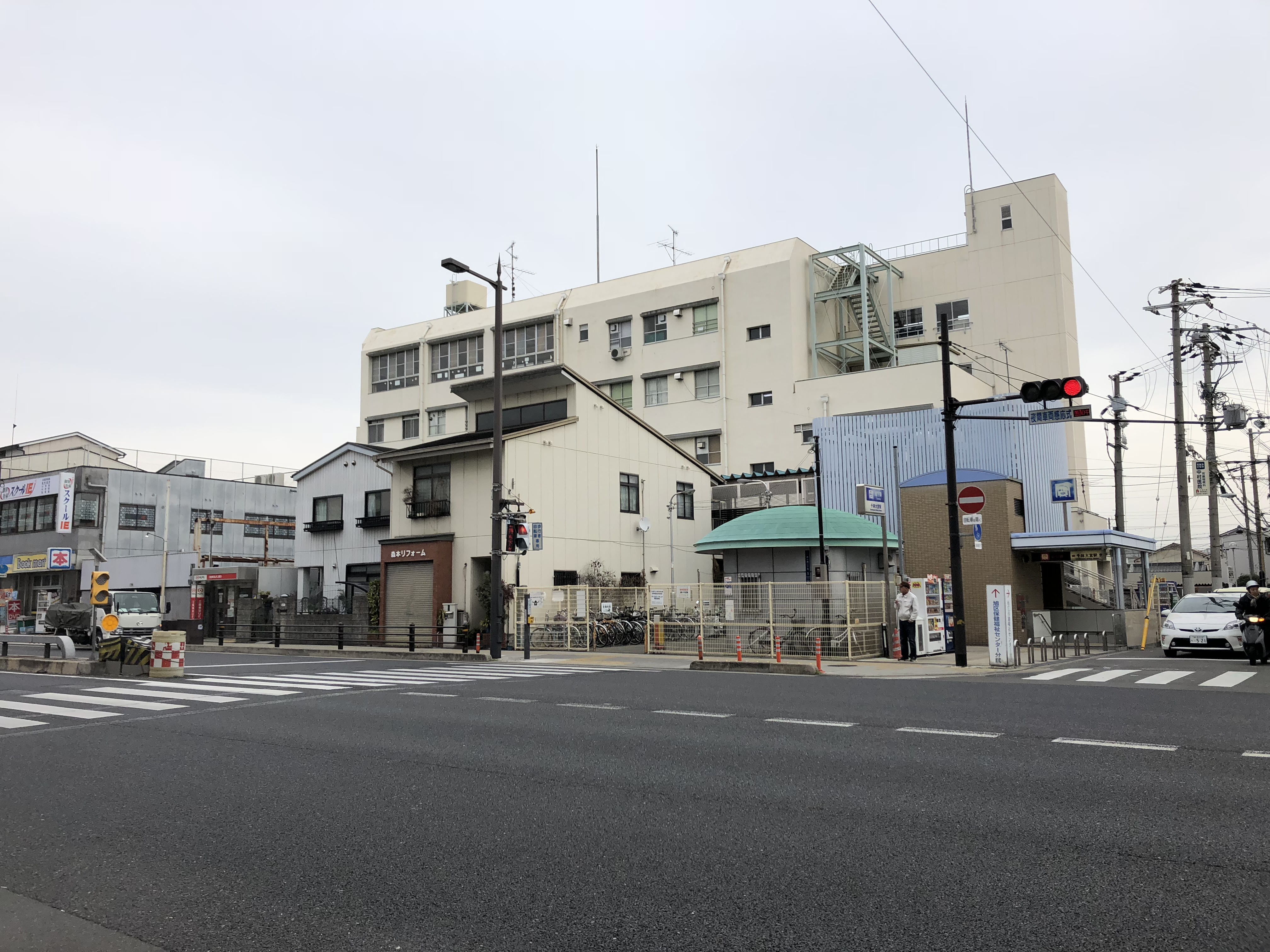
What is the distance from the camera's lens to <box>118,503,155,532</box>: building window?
57688 mm

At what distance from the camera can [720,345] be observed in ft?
178

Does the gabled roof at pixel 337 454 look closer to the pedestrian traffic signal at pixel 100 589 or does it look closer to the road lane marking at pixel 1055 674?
the pedestrian traffic signal at pixel 100 589

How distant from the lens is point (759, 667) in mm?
20672

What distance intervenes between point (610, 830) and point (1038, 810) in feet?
9.64

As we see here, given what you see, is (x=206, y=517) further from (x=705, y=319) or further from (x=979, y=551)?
(x=979, y=551)

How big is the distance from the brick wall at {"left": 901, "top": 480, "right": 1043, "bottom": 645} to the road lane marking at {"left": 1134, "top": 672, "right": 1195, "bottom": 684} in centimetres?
1193

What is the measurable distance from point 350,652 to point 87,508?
35835 mm

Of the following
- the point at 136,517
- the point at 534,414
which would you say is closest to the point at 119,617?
the point at 534,414

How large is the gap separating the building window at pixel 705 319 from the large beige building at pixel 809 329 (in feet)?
0.25

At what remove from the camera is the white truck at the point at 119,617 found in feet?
112

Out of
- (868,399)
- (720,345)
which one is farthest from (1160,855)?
(720,345)

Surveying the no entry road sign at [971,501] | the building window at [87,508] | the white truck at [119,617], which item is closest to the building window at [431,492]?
the white truck at [119,617]

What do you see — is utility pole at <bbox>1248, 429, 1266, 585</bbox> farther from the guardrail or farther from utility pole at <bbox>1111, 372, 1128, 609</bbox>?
the guardrail

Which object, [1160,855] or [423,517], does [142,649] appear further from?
[1160,855]
